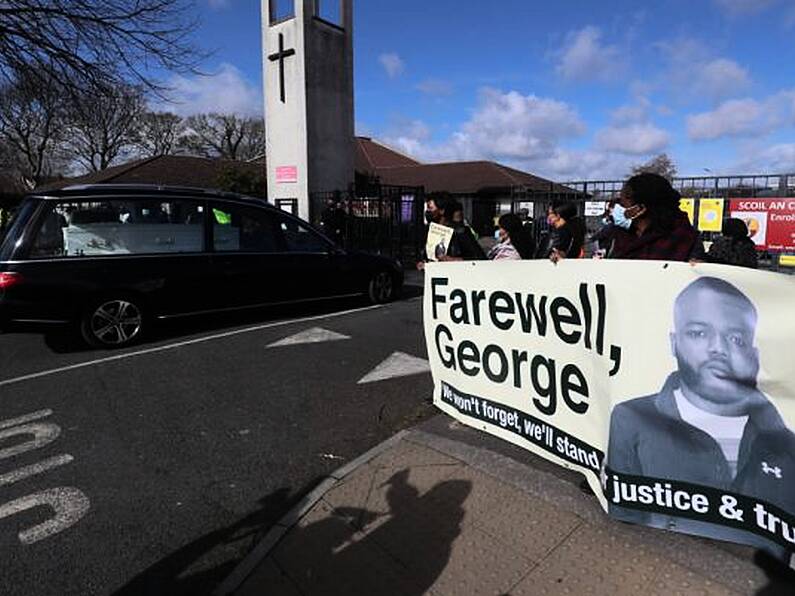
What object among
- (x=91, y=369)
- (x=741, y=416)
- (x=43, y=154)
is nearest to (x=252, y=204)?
(x=91, y=369)

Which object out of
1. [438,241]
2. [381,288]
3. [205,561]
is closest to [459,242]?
[438,241]

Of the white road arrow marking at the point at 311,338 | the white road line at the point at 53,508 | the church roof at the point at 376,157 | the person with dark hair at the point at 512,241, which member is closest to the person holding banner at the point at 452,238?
the person with dark hair at the point at 512,241

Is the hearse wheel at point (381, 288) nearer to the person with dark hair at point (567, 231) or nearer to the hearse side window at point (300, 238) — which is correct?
the hearse side window at point (300, 238)

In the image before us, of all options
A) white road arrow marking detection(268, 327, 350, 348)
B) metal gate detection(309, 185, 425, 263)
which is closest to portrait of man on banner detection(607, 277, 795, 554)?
white road arrow marking detection(268, 327, 350, 348)

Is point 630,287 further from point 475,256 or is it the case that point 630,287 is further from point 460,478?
point 475,256

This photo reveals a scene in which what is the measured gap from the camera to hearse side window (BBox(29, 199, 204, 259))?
6832 mm

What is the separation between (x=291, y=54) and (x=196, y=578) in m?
15.5

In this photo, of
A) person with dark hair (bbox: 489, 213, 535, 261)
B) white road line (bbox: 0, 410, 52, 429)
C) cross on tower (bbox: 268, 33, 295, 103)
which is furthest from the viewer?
cross on tower (bbox: 268, 33, 295, 103)

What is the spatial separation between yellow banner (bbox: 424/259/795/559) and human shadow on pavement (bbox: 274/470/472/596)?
2.27 feet

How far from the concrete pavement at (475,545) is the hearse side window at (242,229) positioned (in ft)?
15.9

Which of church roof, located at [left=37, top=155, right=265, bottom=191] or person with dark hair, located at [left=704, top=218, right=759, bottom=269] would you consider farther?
church roof, located at [left=37, top=155, right=265, bottom=191]

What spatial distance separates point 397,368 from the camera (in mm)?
6387

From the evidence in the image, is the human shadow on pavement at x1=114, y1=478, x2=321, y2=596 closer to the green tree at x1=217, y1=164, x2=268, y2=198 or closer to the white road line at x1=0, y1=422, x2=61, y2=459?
the white road line at x1=0, y1=422, x2=61, y2=459

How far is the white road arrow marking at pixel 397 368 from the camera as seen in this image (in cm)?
610
